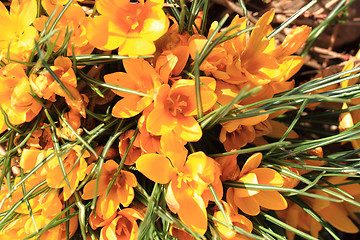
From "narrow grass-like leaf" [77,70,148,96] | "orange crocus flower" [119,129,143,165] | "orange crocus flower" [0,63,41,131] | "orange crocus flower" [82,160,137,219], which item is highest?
"orange crocus flower" [0,63,41,131]

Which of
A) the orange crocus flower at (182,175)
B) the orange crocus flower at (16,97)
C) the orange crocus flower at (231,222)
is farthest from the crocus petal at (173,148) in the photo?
the orange crocus flower at (16,97)

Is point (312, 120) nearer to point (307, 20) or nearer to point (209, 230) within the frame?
point (307, 20)

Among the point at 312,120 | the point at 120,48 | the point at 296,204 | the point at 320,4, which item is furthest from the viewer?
the point at 320,4

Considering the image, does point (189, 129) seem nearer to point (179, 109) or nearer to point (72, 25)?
point (179, 109)

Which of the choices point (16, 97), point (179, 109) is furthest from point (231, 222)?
point (16, 97)

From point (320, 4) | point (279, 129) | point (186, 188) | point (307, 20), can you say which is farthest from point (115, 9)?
point (320, 4)

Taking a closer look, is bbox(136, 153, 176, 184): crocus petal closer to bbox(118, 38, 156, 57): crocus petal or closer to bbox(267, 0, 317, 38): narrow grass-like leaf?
bbox(118, 38, 156, 57): crocus petal

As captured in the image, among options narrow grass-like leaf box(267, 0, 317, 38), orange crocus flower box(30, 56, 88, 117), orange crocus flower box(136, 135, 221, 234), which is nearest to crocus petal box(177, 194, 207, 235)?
orange crocus flower box(136, 135, 221, 234)
